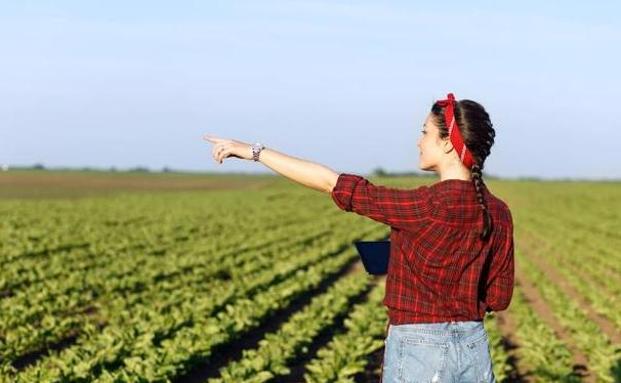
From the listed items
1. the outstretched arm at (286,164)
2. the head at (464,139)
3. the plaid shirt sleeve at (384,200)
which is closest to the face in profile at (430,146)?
the head at (464,139)

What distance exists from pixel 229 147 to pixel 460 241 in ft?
2.73

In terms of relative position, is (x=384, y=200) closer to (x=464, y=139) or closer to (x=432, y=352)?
(x=464, y=139)

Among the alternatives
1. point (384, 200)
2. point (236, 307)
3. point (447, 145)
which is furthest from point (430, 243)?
point (236, 307)

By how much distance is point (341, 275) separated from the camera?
1919 centimetres

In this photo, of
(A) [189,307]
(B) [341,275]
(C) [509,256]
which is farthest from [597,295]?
(C) [509,256]

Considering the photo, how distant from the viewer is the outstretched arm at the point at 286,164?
9.83 ft

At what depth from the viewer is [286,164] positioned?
3039 mm

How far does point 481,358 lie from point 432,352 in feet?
0.71

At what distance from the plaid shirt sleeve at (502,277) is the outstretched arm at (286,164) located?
642mm

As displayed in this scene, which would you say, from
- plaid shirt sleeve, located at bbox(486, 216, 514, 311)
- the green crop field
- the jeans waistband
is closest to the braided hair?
plaid shirt sleeve, located at bbox(486, 216, 514, 311)

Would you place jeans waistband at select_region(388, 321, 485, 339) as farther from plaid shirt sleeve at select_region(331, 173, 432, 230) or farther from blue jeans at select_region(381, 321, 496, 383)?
plaid shirt sleeve at select_region(331, 173, 432, 230)

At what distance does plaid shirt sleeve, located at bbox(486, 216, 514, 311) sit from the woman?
92mm

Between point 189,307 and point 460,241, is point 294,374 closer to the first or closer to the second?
point 189,307

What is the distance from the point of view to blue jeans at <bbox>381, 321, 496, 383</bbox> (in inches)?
117
